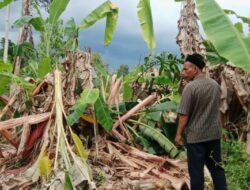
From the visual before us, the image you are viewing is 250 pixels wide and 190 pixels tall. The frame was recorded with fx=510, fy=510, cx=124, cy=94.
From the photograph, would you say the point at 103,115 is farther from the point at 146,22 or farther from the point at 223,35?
the point at 223,35

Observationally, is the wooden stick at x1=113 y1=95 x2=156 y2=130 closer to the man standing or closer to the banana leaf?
the banana leaf

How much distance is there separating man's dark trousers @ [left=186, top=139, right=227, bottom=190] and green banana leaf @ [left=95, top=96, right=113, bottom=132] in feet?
5.14

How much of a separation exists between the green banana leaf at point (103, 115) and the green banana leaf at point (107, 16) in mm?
1687

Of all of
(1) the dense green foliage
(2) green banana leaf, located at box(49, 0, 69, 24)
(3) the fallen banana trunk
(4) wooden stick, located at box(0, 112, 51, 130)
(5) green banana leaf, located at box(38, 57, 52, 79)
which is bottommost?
(3) the fallen banana trunk

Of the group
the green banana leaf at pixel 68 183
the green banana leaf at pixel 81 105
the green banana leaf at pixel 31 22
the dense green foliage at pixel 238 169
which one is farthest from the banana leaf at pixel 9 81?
the dense green foliage at pixel 238 169

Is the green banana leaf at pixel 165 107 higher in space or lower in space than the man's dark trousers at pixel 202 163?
higher

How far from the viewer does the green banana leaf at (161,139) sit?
7.18m

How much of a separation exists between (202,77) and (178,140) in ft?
2.42

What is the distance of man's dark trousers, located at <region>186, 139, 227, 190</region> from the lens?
17.8 ft

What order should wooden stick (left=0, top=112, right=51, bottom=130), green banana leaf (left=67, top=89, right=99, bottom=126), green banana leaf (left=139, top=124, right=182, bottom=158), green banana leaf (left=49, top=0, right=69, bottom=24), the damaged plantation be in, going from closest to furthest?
1. the damaged plantation
2. green banana leaf (left=67, top=89, right=99, bottom=126)
3. wooden stick (left=0, top=112, right=51, bottom=130)
4. green banana leaf (left=139, top=124, right=182, bottom=158)
5. green banana leaf (left=49, top=0, right=69, bottom=24)

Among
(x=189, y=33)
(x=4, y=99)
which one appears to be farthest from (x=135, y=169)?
(x=189, y=33)

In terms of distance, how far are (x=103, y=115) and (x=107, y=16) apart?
2.04 meters

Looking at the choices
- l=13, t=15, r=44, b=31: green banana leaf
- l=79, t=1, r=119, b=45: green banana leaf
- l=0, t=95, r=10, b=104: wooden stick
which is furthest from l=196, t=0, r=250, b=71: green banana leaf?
l=13, t=15, r=44, b=31: green banana leaf

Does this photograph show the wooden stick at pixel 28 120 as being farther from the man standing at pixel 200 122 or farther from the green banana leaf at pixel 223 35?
the green banana leaf at pixel 223 35
